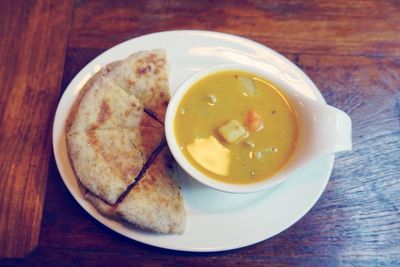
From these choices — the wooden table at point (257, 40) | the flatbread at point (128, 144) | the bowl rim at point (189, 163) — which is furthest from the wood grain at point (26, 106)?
the bowl rim at point (189, 163)

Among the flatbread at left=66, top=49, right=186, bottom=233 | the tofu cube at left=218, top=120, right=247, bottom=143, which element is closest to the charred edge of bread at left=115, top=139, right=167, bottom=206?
the flatbread at left=66, top=49, right=186, bottom=233

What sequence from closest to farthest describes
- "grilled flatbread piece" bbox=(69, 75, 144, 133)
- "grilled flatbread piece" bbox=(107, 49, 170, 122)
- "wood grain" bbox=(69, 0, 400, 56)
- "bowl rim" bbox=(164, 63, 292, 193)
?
1. "bowl rim" bbox=(164, 63, 292, 193)
2. "grilled flatbread piece" bbox=(69, 75, 144, 133)
3. "grilled flatbread piece" bbox=(107, 49, 170, 122)
4. "wood grain" bbox=(69, 0, 400, 56)

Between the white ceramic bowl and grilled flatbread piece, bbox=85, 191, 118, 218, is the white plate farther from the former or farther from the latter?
the white ceramic bowl

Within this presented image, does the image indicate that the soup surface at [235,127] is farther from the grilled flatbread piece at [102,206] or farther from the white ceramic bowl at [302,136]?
the grilled flatbread piece at [102,206]

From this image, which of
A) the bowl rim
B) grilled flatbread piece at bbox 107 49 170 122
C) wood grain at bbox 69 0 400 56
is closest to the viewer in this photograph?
the bowl rim

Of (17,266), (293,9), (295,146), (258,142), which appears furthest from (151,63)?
(17,266)

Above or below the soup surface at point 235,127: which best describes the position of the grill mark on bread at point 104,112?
below

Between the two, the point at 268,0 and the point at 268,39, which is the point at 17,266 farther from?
the point at 268,0
